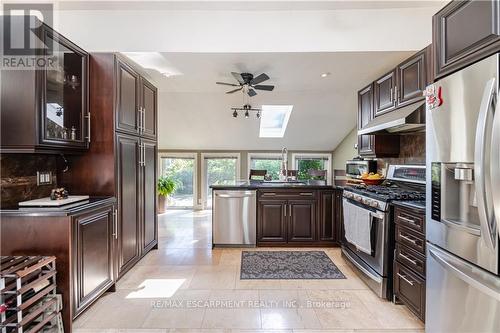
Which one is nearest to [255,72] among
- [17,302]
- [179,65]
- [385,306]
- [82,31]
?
[179,65]

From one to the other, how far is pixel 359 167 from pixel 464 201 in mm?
3251

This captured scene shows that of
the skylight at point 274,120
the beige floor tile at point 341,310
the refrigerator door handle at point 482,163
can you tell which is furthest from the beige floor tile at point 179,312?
the skylight at point 274,120

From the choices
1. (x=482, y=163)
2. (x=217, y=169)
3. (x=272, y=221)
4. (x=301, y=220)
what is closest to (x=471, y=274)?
(x=482, y=163)

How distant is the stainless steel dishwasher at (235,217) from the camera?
161 inches

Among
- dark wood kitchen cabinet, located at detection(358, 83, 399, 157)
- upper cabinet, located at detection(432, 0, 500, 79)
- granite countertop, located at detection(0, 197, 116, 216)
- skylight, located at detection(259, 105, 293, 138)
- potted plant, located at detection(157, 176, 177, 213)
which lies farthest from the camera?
potted plant, located at detection(157, 176, 177, 213)

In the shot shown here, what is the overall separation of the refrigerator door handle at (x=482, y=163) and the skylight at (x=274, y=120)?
4565mm

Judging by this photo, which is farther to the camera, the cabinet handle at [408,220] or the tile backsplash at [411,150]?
the tile backsplash at [411,150]

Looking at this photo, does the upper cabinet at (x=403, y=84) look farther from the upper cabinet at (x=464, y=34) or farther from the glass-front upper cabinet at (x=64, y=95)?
the glass-front upper cabinet at (x=64, y=95)

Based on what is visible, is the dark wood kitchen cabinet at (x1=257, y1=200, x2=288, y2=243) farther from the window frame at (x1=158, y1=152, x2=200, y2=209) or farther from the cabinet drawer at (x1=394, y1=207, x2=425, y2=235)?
the window frame at (x1=158, y1=152, x2=200, y2=209)

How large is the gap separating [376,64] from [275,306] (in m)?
2.90

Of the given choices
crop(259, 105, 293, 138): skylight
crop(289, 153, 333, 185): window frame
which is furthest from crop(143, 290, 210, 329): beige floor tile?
crop(289, 153, 333, 185): window frame

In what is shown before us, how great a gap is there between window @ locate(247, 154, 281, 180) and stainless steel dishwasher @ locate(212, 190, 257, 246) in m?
3.66

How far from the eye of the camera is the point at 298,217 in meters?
4.08

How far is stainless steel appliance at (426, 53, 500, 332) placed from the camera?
4.47ft
